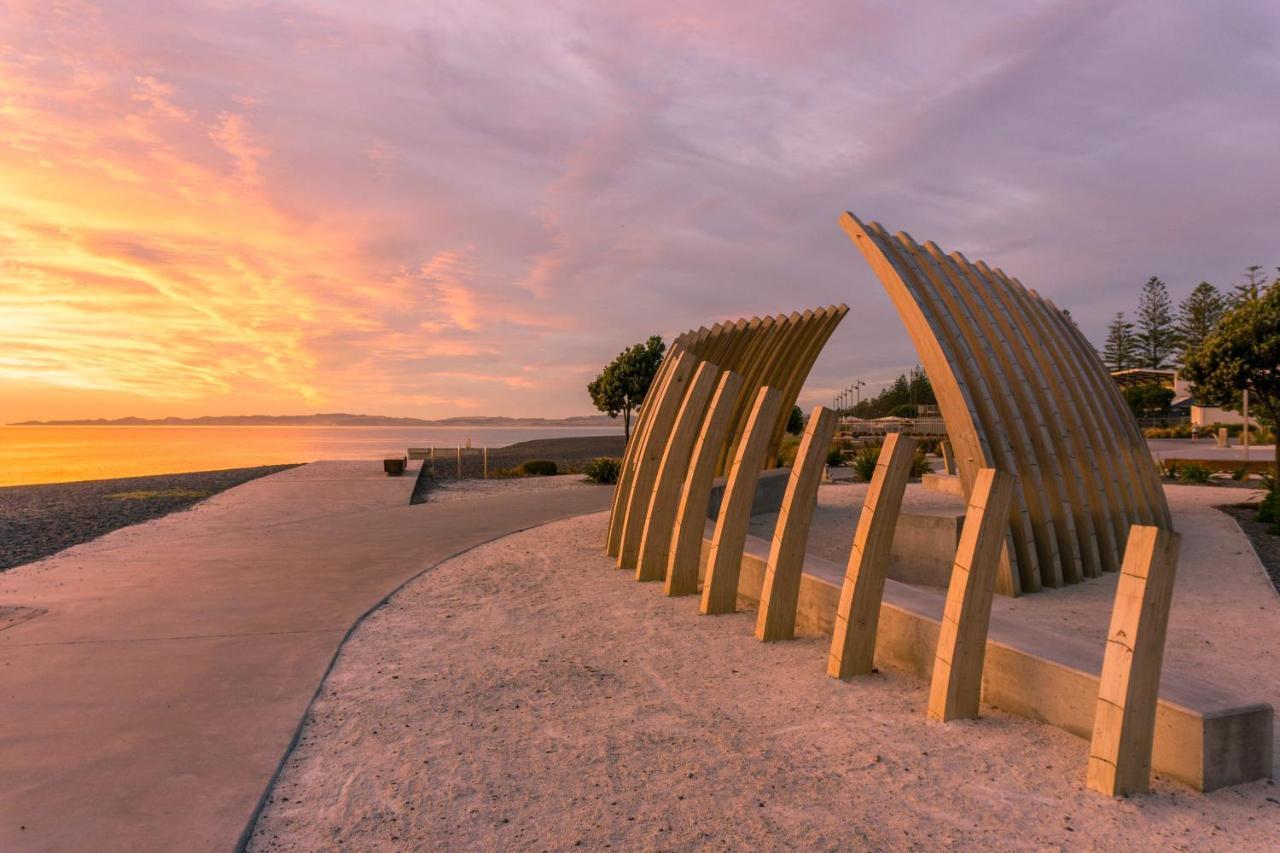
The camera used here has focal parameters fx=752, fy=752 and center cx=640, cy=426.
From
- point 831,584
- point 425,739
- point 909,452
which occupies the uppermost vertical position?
point 909,452

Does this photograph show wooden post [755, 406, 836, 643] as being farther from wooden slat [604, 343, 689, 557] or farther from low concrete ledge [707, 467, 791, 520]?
low concrete ledge [707, 467, 791, 520]

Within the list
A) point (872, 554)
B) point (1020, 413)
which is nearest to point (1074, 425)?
point (1020, 413)

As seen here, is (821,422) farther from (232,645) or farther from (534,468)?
(534,468)

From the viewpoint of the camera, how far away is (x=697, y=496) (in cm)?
624

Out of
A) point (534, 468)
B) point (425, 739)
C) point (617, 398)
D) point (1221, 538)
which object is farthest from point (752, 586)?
point (617, 398)

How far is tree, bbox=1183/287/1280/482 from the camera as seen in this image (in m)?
12.9

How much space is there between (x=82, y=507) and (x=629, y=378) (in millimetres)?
17908

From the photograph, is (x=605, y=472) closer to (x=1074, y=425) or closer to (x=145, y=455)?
(x=1074, y=425)

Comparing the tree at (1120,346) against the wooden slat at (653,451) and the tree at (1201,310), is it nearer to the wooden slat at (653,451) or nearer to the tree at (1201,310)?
the tree at (1201,310)

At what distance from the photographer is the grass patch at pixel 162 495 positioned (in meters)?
16.5

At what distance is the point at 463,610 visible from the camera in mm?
6336

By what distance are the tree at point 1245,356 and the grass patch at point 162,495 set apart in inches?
809

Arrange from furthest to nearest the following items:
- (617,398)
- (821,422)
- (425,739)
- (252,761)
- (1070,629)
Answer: (617,398) < (1070,629) < (821,422) < (425,739) < (252,761)

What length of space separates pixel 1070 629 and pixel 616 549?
177 inches
